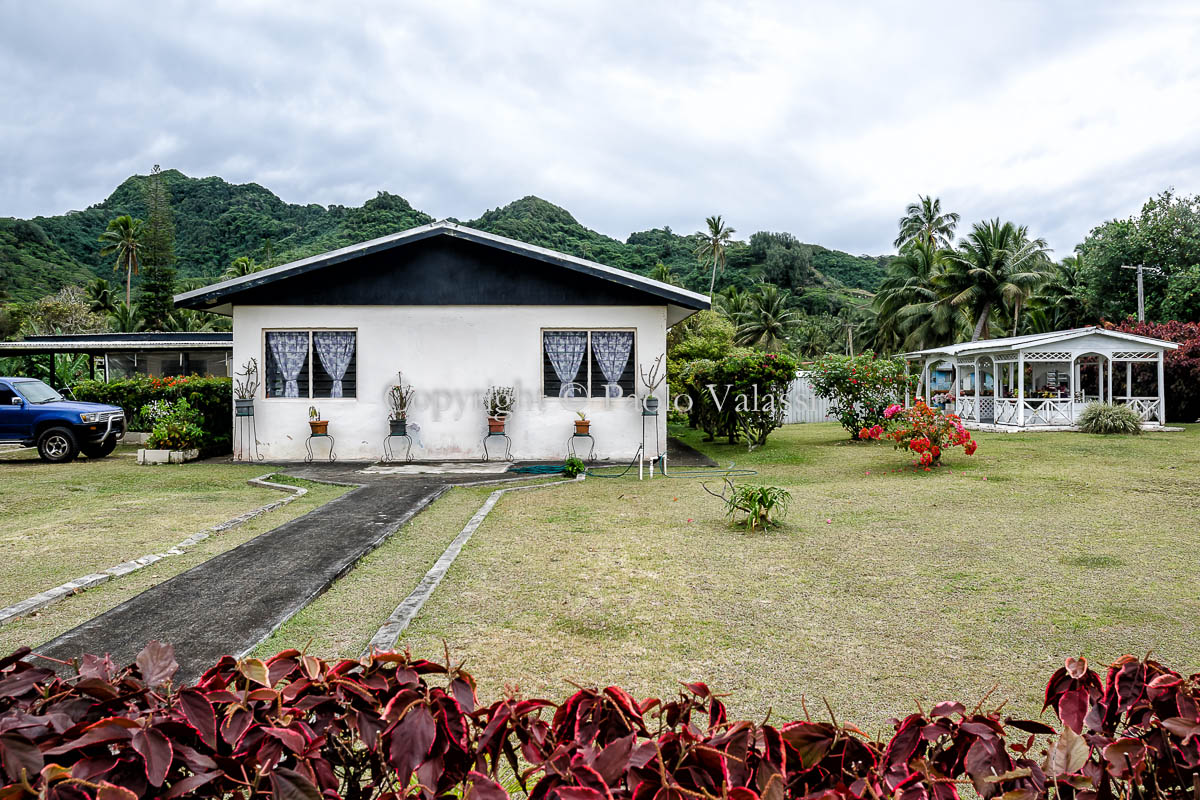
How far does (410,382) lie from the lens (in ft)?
43.2

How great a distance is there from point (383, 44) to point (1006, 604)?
16292mm

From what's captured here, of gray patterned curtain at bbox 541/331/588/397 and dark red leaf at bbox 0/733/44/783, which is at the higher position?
gray patterned curtain at bbox 541/331/588/397

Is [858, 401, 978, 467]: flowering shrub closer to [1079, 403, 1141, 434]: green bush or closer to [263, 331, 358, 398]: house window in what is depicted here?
[263, 331, 358, 398]: house window

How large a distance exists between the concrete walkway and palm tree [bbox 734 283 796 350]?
140 ft

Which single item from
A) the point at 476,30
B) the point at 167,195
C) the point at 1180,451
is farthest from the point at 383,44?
the point at 167,195

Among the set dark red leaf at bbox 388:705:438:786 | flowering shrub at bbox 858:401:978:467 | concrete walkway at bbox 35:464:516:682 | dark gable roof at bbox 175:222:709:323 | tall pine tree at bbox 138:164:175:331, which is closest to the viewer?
dark red leaf at bbox 388:705:438:786

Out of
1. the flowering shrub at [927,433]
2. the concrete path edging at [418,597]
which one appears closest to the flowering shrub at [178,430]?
the concrete path edging at [418,597]

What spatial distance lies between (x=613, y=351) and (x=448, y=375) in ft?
9.94

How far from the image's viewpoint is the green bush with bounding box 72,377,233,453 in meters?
14.4

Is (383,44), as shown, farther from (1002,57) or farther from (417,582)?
(417,582)

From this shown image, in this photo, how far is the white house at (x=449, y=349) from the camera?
516 inches

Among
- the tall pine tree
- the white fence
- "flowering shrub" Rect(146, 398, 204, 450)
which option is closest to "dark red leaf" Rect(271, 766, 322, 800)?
"flowering shrub" Rect(146, 398, 204, 450)

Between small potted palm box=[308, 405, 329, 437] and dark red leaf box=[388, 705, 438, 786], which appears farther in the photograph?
small potted palm box=[308, 405, 329, 437]

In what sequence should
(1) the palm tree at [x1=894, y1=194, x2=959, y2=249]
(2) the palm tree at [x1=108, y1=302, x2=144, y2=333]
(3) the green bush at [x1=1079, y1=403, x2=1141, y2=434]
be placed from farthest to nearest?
(1) the palm tree at [x1=894, y1=194, x2=959, y2=249], (2) the palm tree at [x1=108, y1=302, x2=144, y2=333], (3) the green bush at [x1=1079, y1=403, x2=1141, y2=434]
